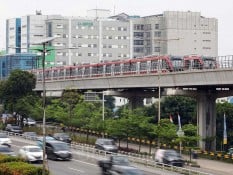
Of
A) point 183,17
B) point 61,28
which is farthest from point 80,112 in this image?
point 183,17

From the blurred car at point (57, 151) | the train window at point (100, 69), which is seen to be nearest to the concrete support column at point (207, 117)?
the train window at point (100, 69)

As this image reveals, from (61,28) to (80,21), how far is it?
18.5ft

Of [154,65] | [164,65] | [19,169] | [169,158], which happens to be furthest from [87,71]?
[19,169]

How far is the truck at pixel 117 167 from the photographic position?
3619 cm

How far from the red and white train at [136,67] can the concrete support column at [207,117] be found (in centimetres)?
379

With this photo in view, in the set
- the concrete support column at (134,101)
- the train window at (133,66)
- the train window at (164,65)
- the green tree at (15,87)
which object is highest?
the train window at (133,66)

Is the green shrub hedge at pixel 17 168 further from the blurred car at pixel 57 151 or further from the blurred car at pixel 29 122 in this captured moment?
the blurred car at pixel 29 122

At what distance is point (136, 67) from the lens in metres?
82.7

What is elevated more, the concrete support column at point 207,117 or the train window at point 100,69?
the train window at point 100,69

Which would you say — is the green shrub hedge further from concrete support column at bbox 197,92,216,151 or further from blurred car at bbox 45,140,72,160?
concrete support column at bbox 197,92,216,151

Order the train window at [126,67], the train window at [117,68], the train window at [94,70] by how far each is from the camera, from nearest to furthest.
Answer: the train window at [126,67] → the train window at [117,68] → the train window at [94,70]

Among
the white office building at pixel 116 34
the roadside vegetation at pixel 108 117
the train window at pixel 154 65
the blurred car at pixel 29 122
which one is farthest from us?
the white office building at pixel 116 34

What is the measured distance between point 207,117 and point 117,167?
123 feet

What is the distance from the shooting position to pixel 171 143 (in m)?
64.1
